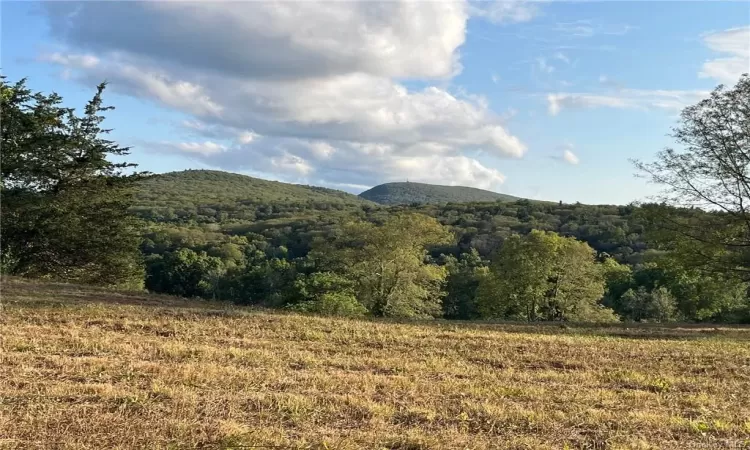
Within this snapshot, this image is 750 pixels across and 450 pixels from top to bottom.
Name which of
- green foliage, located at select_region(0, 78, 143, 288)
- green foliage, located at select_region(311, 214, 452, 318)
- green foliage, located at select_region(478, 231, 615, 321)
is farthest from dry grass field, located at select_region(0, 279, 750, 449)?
green foliage, located at select_region(478, 231, 615, 321)

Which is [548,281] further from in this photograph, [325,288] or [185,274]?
[185,274]

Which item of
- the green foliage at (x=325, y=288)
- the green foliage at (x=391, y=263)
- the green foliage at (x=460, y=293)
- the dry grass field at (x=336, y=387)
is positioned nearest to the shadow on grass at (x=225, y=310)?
the dry grass field at (x=336, y=387)

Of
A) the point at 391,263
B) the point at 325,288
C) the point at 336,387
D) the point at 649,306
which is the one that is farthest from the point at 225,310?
the point at 649,306

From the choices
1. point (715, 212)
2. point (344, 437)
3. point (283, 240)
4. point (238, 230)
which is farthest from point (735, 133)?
point (238, 230)

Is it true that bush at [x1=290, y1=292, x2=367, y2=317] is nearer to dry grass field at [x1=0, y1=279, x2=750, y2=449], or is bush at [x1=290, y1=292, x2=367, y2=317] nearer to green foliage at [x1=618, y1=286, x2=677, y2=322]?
dry grass field at [x1=0, y1=279, x2=750, y2=449]

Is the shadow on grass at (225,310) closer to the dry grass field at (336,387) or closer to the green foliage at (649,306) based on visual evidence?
the dry grass field at (336,387)

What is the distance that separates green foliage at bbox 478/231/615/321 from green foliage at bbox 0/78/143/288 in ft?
95.3

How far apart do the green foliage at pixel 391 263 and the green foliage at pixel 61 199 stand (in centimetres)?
1702

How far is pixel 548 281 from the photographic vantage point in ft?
156

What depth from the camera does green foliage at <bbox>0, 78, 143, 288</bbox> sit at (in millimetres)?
27172

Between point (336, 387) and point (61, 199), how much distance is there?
2491 centimetres

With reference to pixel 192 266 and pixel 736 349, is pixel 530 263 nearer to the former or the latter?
pixel 736 349

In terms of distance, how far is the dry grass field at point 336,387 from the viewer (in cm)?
588

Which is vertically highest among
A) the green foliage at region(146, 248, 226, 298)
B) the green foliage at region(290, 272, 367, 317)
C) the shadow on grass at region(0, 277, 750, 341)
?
the shadow on grass at region(0, 277, 750, 341)
